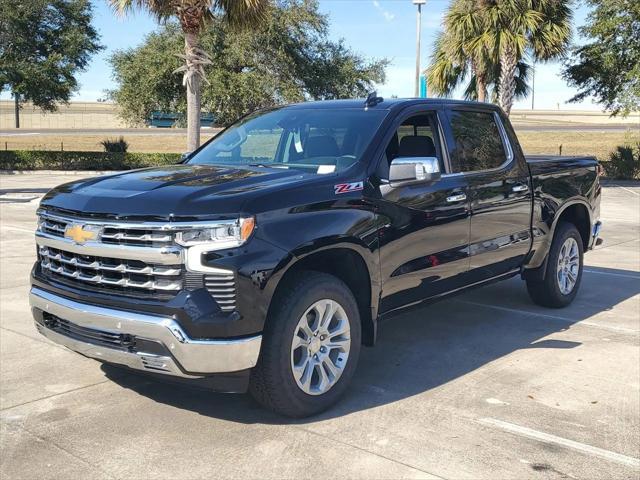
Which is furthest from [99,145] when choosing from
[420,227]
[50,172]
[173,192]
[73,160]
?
[173,192]

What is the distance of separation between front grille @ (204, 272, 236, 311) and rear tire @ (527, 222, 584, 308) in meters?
4.06

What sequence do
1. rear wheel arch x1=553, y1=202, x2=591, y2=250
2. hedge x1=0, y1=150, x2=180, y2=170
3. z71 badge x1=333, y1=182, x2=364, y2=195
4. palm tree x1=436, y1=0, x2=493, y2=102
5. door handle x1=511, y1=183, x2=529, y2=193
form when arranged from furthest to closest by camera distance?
hedge x1=0, y1=150, x2=180, y2=170 < palm tree x1=436, y1=0, x2=493, y2=102 < rear wheel arch x1=553, y1=202, x2=591, y2=250 < door handle x1=511, y1=183, x2=529, y2=193 < z71 badge x1=333, y1=182, x2=364, y2=195

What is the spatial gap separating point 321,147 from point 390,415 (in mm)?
1919

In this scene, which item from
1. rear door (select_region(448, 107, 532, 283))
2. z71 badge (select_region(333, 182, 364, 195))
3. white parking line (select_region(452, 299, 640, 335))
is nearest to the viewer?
z71 badge (select_region(333, 182, 364, 195))

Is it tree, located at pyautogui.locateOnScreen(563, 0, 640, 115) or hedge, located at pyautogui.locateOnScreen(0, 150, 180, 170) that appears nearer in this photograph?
tree, located at pyautogui.locateOnScreen(563, 0, 640, 115)

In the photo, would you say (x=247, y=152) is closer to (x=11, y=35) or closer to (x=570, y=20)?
(x=570, y=20)

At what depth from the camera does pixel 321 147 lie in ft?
16.6

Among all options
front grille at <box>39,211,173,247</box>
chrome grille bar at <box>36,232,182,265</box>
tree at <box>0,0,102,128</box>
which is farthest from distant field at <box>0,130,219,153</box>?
front grille at <box>39,211,173,247</box>

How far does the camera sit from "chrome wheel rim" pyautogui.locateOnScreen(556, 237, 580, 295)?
279 inches

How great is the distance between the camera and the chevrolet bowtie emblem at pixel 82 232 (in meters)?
4.04

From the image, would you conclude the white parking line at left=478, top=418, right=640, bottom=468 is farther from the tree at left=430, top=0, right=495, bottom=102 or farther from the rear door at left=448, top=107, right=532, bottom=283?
the tree at left=430, top=0, right=495, bottom=102

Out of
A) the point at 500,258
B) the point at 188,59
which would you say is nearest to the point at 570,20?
the point at 188,59

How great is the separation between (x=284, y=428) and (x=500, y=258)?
2.68 m

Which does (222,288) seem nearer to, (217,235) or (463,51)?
(217,235)
